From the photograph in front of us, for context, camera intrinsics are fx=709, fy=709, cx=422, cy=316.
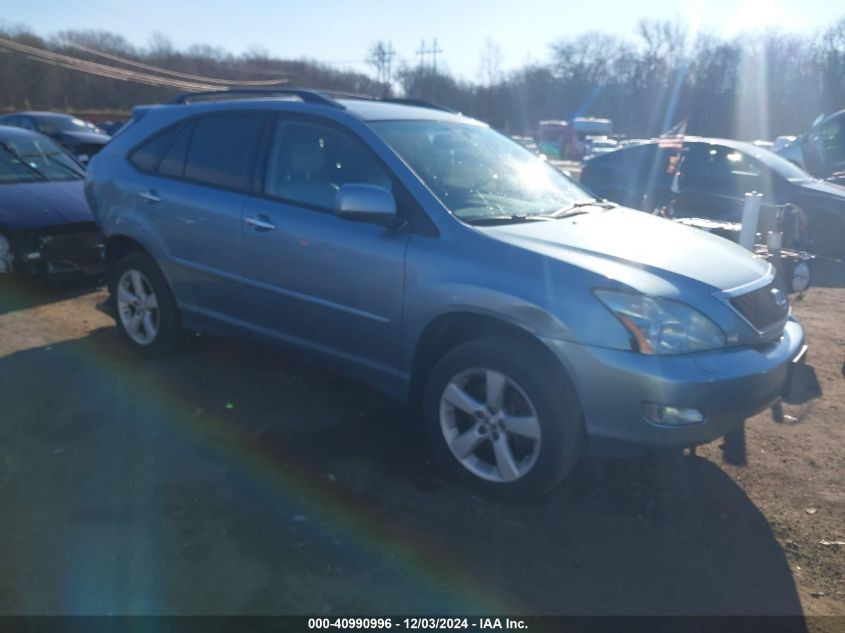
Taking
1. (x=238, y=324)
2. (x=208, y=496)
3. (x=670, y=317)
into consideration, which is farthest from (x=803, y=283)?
(x=208, y=496)

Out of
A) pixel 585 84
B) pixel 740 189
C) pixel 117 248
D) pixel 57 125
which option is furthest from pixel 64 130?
pixel 585 84

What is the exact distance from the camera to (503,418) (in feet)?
10.9

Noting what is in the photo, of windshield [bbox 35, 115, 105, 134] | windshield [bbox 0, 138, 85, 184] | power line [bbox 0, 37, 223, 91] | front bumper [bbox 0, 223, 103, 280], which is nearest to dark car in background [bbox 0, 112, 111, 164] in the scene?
windshield [bbox 35, 115, 105, 134]

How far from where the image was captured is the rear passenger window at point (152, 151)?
491 cm

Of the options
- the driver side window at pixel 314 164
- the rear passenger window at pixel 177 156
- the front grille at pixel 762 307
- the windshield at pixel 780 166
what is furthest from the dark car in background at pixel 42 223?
the windshield at pixel 780 166

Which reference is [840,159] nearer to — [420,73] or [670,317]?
[670,317]

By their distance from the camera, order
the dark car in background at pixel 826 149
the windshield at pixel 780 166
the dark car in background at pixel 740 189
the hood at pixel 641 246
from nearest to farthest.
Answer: the hood at pixel 641 246 → the dark car in background at pixel 740 189 → the windshield at pixel 780 166 → the dark car in background at pixel 826 149

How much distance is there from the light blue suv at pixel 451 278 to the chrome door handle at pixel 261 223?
23 mm

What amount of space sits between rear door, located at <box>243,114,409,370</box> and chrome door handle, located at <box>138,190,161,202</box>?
0.92 meters

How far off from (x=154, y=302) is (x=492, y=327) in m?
2.81

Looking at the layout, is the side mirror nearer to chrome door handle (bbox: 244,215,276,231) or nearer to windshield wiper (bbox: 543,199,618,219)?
chrome door handle (bbox: 244,215,276,231)

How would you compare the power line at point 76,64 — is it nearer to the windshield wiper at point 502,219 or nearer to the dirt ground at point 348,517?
the dirt ground at point 348,517

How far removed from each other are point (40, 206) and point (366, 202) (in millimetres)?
4752

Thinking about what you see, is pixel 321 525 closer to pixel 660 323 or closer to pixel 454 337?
pixel 454 337
